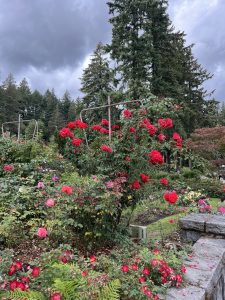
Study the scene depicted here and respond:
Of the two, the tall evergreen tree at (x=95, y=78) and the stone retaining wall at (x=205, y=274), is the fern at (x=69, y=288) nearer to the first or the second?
the stone retaining wall at (x=205, y=274)

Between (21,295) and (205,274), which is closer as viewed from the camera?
(21,295)

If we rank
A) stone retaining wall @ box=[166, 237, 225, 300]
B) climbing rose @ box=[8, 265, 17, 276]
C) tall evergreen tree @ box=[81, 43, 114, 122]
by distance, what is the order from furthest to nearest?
1. tall evergreen tree @ box=[81, 43, 114, 122]
2. stone retaining wall @ box=[166, 237, 225, 300]
3. climbing rose @ box=[8, 265, 17, 276]

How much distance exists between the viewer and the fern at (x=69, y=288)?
1.29 m

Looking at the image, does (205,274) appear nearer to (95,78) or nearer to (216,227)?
(216,227)

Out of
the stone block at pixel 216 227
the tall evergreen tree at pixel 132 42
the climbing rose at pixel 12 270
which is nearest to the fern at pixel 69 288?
the climbing rose at pixel 12 270

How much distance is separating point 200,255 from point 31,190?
2.00 meters

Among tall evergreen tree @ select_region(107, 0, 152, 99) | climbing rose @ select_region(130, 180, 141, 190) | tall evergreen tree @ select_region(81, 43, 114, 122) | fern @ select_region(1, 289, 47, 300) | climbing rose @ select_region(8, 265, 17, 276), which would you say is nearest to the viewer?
fern @ select_region(1, 289, 47, 300)

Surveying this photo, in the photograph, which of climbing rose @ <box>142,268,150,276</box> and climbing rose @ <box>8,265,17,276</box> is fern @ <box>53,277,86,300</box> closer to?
climbing rose @ <box>8,265,17,276</box>

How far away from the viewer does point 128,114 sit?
2971 millimetres

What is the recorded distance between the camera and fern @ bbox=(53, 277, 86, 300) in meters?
1.29

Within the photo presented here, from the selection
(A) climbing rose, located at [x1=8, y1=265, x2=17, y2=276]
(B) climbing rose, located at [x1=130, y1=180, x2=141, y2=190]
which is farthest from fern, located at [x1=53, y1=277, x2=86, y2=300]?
(B) climbing rose, located at [x1=130, y1=180, x2=141, y2=190]

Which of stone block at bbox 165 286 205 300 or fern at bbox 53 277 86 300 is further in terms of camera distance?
stone block at bbox 165 286 205 300

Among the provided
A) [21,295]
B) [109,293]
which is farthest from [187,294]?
[21,295]

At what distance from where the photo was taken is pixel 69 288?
1320 millimetres
